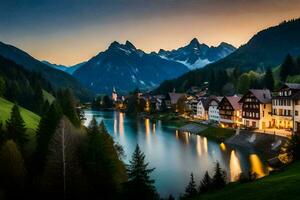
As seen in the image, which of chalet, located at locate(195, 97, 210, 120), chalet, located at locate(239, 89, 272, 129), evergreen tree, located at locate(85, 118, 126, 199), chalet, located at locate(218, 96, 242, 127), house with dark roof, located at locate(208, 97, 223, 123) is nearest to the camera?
evergreen tree, located at locate(85, 118, 126, 199)

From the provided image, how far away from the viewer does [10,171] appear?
3809 cm

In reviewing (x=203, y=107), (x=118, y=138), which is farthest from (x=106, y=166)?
(x=203, y=107)

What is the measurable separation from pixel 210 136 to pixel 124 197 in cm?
6958

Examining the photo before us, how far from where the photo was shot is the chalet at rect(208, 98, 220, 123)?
121 meters

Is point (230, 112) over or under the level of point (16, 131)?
under

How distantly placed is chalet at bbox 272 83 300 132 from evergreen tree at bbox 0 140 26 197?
58.5m

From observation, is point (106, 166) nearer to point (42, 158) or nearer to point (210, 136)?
point (42, 158)

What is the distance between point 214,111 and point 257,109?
3174 centimetres

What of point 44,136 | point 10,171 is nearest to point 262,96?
point 44,136

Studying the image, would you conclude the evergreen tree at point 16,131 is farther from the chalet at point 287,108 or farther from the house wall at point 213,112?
the house wall at point 213,112

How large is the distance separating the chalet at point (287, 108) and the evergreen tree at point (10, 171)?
5847 centimetres

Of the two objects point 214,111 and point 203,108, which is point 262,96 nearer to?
point 214,111

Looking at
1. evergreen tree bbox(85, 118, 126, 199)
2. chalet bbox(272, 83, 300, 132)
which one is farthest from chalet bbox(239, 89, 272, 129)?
evergreen tree bbox(85, 118, 126, 199)

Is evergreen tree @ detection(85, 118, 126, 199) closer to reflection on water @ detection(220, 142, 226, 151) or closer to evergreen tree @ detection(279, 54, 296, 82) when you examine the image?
reflection on water @ detection(220, 142, 226, 151)
